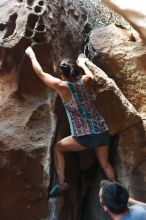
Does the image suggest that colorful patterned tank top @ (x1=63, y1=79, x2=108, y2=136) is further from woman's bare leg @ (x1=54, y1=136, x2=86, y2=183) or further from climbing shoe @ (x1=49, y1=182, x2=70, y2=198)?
climbing shoe @ (x1=49, y1=182, x2=70, y2=198)

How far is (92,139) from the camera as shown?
12.1 ft

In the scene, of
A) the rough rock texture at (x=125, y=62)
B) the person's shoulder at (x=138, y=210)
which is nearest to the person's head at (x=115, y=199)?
the person's shoulder at (x=138, y=210)

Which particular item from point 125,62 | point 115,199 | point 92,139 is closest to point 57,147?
point 92,139

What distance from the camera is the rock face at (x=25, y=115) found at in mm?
3812

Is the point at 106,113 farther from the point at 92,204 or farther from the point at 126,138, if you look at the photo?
the point at 92,204

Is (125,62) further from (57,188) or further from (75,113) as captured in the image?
(57,188)

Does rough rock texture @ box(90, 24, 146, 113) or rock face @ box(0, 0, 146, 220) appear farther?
rough rock texture @ box(90, 24, 146, 113)

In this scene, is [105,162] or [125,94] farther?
[125,94]

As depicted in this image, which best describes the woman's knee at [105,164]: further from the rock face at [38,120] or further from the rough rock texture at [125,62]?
the rough rock texture at [125,62]

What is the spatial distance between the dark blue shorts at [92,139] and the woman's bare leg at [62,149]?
47 millimetres

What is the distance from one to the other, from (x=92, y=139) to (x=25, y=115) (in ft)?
2.33

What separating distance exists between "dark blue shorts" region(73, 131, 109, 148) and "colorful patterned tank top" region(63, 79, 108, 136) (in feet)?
0.14

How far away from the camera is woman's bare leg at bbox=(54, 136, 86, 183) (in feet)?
12.0

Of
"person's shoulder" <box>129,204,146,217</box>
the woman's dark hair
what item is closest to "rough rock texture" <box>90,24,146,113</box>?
the woman's dark hair
